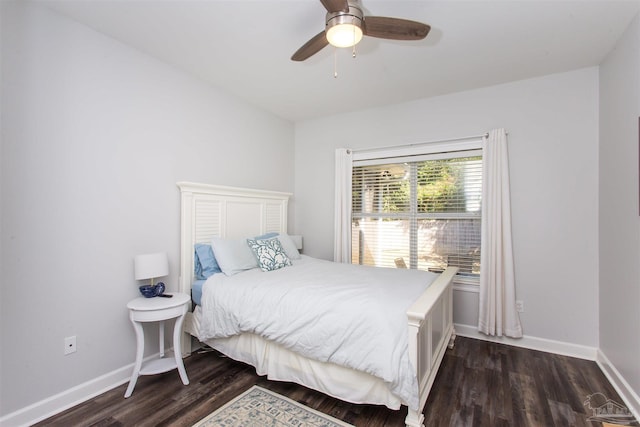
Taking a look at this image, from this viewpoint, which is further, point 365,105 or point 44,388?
point 365,105

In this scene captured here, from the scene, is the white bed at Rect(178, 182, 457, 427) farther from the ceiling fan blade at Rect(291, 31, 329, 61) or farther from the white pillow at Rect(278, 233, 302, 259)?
the ceiling fan blade at Rect(291, 31, 329, 61)

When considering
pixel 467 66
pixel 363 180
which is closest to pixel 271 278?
pixel 363 180

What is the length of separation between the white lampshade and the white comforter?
406mm

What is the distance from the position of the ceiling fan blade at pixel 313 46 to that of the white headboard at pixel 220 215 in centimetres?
147

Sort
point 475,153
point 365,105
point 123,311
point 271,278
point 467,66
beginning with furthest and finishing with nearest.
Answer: point 365,105 → point 475,153 → point 467,66 → point 271,278 → point 123,311

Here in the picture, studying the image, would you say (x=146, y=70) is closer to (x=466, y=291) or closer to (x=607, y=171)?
(x=466, y=291)

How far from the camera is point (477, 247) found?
3275 mm

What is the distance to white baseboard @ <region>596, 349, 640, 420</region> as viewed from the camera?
197 cm

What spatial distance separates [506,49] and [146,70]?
2986mm

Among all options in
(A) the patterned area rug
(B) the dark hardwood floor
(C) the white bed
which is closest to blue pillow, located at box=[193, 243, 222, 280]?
(C) the white bed

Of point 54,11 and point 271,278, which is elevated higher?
point 54,11

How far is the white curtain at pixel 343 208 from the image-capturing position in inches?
153

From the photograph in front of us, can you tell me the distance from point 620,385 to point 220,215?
139 inches

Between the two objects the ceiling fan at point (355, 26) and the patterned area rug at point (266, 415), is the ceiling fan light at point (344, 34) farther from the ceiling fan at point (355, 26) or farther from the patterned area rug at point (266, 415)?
the patterned area rug at point (266, 415)
